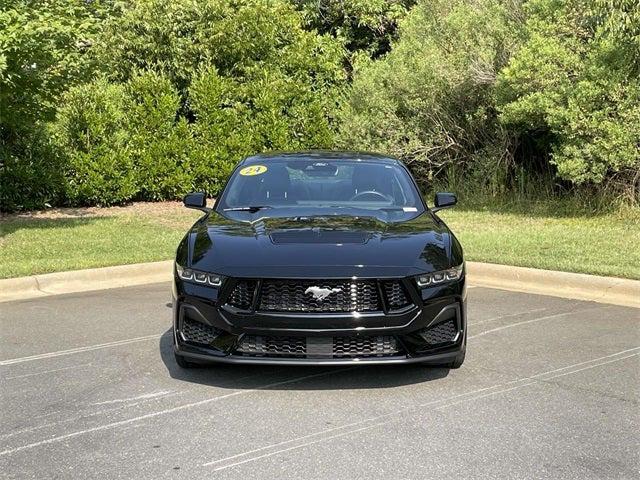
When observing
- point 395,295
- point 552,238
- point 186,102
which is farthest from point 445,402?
point 186,102

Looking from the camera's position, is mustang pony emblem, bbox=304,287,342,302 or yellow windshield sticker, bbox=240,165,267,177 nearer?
mustang pony emblem, bbox=304,287,342,302

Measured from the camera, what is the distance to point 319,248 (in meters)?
5.25

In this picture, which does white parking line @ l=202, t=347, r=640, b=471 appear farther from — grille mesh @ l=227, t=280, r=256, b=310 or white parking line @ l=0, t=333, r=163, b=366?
white parking line @ l=0, t=333, r=163, b=366

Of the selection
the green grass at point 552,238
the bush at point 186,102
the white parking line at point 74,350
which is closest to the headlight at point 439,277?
the white parking line at point 74,350

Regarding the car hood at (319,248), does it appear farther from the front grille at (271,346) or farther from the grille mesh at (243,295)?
the front grille at (271,346)

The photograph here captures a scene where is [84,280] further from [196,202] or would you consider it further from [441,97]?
[441,97]

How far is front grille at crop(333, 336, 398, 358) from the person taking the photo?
5.04 metres

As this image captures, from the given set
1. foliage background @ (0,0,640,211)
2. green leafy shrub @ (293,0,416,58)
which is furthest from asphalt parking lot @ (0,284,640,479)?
green leafy shrub @ (293,0,416,58)

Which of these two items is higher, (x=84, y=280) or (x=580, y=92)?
(x=580, y=92)

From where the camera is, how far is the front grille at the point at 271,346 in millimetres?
5020

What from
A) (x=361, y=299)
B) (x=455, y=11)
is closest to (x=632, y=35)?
(x=455, y=11)

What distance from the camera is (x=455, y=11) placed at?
19.2 m

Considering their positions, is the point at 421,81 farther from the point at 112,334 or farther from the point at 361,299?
the point at 361,299

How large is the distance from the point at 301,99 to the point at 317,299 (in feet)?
53.0
